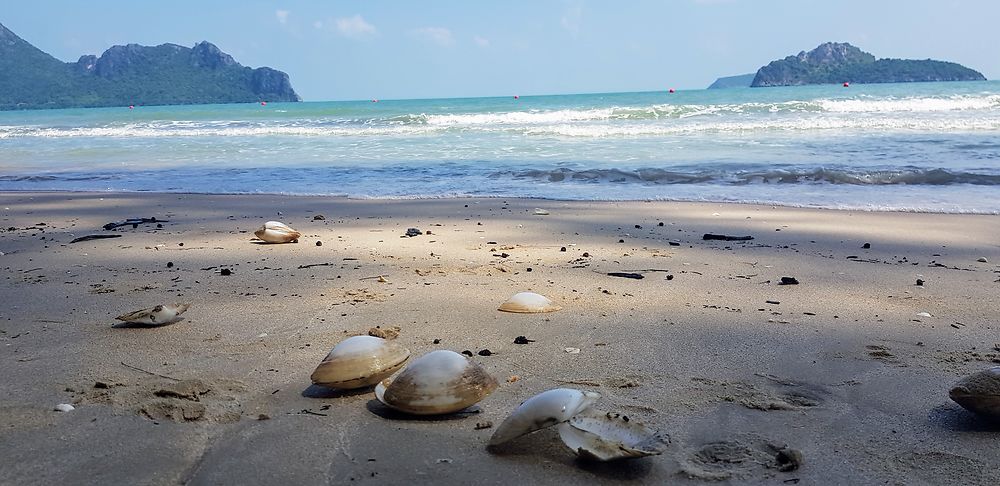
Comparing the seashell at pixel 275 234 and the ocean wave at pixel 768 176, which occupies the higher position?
the seashell at pixel 275 234

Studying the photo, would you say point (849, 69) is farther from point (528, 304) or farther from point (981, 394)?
point (981, 394)

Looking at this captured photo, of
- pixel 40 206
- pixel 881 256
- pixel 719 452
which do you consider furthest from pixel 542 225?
pixel 40 206

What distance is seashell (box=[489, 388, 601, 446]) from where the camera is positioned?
2010 mm

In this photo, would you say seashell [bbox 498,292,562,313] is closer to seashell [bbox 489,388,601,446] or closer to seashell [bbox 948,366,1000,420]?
seashell [bbox 489,388,601,446]

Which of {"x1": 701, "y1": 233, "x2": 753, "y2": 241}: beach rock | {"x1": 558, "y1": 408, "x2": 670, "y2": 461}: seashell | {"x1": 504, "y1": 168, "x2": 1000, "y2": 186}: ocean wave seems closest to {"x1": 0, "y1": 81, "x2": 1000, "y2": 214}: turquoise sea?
{"x1": 504, "y1": 168, "x2": 1000, "y2": 186}: ocean wave

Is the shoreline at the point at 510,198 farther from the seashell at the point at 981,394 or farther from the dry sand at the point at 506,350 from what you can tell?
the seashell at the point at 981,394

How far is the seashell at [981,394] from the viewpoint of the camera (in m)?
2.17

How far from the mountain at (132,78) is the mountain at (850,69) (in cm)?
6832

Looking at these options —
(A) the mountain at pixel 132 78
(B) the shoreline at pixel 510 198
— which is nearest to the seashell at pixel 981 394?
(B) the shoreline at pixel 510 198

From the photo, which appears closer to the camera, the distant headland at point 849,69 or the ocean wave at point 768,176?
the ocean wave at point 768,176

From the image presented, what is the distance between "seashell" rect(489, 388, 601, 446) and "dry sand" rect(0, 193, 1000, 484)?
0.05 m

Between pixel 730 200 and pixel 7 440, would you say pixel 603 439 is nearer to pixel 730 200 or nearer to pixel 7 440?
pixel 7 440

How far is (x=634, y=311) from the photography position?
11.9ft

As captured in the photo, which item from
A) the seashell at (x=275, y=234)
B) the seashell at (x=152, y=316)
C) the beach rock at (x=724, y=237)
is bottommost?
the beach rock at (x=724, y=237)
